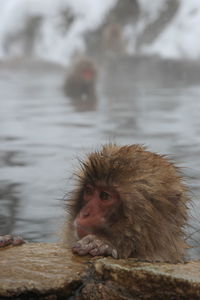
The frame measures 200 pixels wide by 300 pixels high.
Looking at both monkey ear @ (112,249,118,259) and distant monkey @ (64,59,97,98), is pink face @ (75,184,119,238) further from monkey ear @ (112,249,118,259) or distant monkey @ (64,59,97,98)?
distant monkey @ (64,59,97,98)

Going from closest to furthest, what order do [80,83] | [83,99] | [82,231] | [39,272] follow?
[39,272], [82,231], [83,99], [80,83]

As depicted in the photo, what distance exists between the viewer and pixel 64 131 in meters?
8.35

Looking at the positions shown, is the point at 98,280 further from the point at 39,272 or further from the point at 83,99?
the point at 83,99

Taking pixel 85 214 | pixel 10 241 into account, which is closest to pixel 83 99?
pixel 10 241

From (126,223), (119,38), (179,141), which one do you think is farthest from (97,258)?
(119,38)

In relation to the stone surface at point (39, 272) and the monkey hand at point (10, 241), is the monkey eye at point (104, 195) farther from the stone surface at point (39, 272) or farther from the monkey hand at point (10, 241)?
the monkey hand at point (10, 241)

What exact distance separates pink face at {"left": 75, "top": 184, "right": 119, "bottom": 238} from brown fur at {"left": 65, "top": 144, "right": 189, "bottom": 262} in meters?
0.04

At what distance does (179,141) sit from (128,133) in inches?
38.2

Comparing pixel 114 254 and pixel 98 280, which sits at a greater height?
pixel 114 254

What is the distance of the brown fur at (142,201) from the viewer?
3133 mm

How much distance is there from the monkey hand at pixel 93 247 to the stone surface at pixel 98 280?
141mm

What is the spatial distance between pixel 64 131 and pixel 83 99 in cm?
503

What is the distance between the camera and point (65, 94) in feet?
46.9

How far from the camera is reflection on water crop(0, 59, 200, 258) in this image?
4.71m
